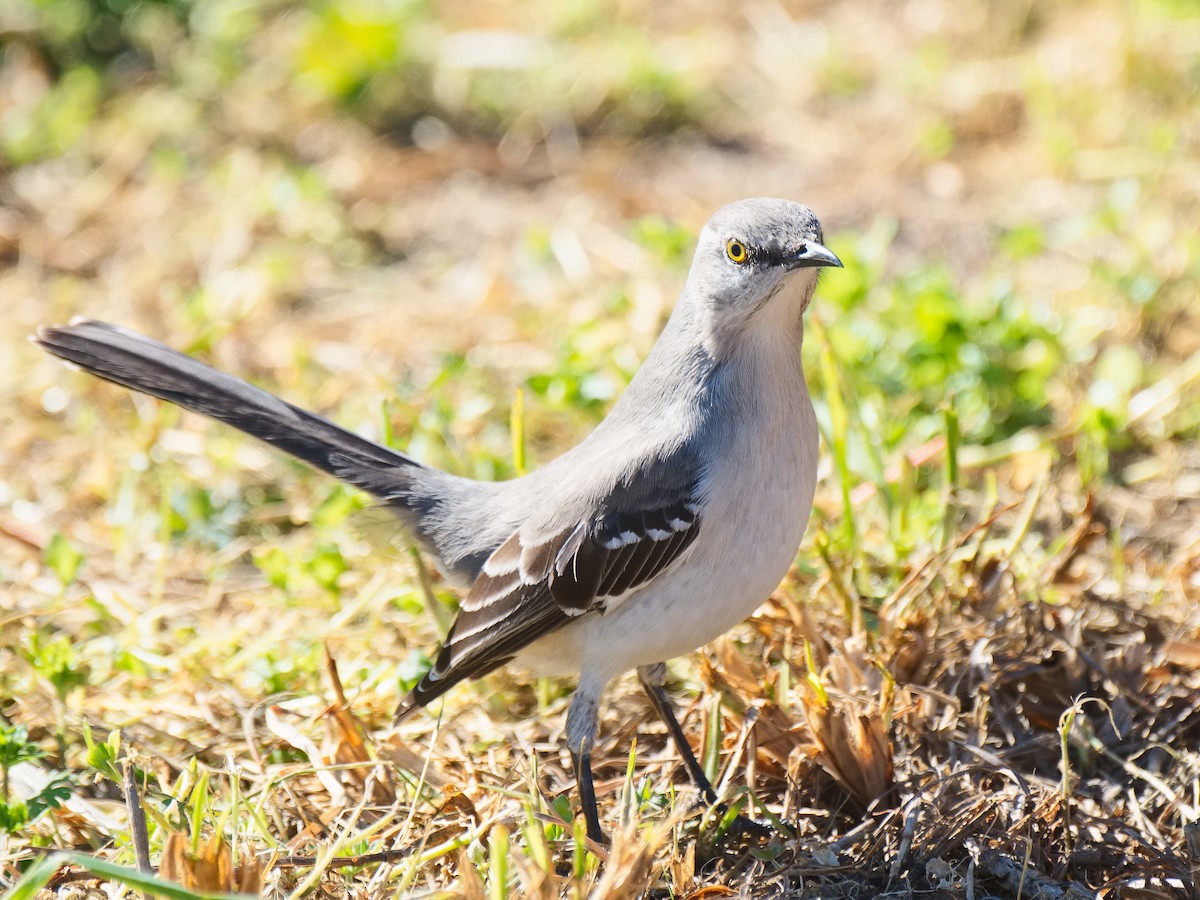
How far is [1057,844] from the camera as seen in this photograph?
3.48 metres

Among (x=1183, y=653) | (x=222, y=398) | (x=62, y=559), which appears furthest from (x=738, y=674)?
(x=62, y=559)

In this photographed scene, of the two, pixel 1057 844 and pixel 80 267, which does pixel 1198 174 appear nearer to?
pixel 1057 844

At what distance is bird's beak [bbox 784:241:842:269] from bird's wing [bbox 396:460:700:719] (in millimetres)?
644

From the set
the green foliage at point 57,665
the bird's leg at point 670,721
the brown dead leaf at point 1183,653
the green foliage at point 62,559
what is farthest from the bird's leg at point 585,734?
the green foliage at point 62,559

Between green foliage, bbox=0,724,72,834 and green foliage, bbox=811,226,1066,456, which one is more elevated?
green foliage, bbox=811,226,1066,456

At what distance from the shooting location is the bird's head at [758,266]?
351 centimetres

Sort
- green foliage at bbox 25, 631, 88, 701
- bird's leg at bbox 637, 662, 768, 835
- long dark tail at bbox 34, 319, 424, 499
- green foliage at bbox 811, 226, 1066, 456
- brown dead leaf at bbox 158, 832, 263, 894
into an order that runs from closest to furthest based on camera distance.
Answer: brown dead leaf at bbox 158, 832, 263, 894, bird's leg at bbox 637, 662, 768, 835, green foliage at bbox 25, 631, 88, 701, long dark tail at bbox 34, 319, 424, 499, green foliage at bbox 811, 226, 1066, 456

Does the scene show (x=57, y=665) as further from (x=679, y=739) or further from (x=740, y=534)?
(x=740, y=534)

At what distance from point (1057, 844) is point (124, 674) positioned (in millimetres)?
3037

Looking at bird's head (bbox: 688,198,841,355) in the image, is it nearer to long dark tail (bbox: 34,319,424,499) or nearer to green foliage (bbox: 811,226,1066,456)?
long dark tail (bbox: 34,319,424,499)

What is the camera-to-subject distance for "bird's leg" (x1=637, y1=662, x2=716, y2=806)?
374cm

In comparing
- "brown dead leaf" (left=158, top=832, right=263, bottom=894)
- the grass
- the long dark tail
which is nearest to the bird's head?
the grass

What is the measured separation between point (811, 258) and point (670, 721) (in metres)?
1.44

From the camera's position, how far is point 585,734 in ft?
11.9
